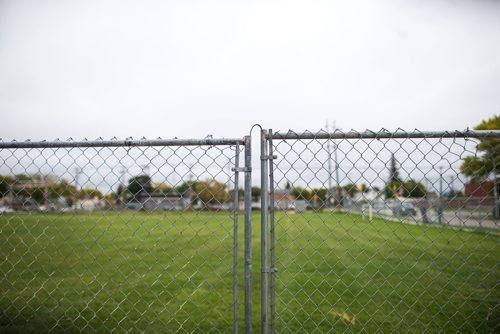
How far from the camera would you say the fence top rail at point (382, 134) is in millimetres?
1910

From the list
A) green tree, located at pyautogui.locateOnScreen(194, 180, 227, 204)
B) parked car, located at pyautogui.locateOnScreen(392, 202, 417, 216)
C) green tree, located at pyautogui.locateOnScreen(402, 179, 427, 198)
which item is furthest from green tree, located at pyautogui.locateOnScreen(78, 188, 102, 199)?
green tree, located at pyautogui.locateOnScreen(402, 179, 427, 198)

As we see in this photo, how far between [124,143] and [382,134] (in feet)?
5.56

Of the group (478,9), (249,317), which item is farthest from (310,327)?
(478,9)

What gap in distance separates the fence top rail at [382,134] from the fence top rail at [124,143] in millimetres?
312

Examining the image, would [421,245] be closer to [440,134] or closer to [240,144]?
[440,134]

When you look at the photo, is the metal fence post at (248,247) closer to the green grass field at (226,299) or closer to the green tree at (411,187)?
the green grass field at (226,299)

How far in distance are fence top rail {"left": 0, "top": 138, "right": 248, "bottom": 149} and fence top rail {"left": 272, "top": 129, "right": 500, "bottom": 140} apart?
31cm

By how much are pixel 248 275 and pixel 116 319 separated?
7.21 ft

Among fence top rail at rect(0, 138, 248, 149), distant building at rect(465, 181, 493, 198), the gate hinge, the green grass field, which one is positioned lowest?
the green grass field

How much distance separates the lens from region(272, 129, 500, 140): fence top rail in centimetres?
191

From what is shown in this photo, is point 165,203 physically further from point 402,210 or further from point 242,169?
point 402,210

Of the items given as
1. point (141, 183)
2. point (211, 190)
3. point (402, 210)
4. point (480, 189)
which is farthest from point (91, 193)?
point (480, 189)

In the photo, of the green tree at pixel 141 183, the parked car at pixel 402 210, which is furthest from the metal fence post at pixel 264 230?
the green tree at pixel 141 183

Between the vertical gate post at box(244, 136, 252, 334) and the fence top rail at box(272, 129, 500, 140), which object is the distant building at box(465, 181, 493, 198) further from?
the vertical gate post at box(244, 136, 252, 334)
